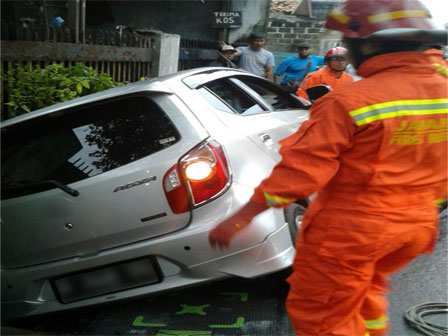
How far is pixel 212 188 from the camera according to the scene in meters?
3.17

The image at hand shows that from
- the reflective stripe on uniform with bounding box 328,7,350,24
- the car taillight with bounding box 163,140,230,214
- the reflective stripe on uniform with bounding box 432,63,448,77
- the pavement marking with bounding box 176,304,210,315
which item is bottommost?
the pavement marking with bounding box 176,304,210,315

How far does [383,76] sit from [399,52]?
4.8 inches

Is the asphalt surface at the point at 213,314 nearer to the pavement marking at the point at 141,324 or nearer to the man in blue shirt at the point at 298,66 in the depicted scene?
the pavement marking at the point at 141,324

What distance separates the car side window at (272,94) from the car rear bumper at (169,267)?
1.47 meters

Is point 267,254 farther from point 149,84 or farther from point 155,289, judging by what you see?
→ point 149,84

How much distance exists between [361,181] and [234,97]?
2.01 m

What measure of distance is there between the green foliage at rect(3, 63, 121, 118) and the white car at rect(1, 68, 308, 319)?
2009 millimetres

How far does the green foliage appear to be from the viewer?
5.41 meters

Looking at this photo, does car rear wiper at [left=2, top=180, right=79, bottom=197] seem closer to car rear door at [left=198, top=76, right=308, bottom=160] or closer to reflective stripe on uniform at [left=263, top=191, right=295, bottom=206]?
car rear door at [left=198, top=76, right=308, bottom=160]

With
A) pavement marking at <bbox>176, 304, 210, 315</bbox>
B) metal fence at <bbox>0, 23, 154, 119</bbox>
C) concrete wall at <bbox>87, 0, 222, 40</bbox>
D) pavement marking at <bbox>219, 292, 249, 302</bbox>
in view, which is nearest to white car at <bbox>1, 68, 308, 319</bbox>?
pavement marking at <bbox>176, 304, 210, 315</bbox>

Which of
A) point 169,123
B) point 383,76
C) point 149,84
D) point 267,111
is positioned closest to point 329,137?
point 383,76

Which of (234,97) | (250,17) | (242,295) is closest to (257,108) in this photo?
(234,97)

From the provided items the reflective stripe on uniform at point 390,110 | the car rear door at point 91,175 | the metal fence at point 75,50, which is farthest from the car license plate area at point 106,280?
the metal fence at point 75,50

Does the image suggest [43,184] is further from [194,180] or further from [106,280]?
[194,180]
